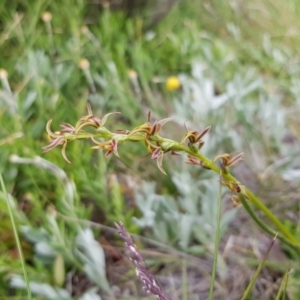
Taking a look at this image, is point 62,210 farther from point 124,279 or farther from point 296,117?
point 296,117

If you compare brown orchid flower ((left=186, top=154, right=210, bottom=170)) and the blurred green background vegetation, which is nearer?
brown orchid flower ((left=186, top=154, right=210, bottom=170))

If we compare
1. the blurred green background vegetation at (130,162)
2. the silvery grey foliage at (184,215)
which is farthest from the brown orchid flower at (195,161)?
the silvery grey foliage at (184,215)

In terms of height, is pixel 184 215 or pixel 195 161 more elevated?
pixel 195 161

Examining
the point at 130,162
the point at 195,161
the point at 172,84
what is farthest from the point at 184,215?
the point at 172,84

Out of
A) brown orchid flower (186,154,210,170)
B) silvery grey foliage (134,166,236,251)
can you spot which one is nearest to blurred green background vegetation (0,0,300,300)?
silvery grey foliage (134,166,236,251)

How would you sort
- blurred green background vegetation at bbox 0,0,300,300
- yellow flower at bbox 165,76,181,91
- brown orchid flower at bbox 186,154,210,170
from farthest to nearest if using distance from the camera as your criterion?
yellow flower at bbox 165,76,181,91, blurred green background vegetation at bbox 0,0,300,300, brown orchid flower at bbox 186,154,210,170

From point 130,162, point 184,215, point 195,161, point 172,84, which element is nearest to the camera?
point 195,161

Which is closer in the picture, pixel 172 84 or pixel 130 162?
pixel 130 162

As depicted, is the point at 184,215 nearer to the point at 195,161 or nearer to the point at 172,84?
the point at 195,161

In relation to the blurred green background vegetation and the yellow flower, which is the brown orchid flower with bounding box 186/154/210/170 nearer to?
the blurred green background vegetation

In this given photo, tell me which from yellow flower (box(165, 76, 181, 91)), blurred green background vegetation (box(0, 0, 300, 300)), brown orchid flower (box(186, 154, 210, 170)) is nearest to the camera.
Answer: brown orchid flower (box(186, 154, 210, 170))
